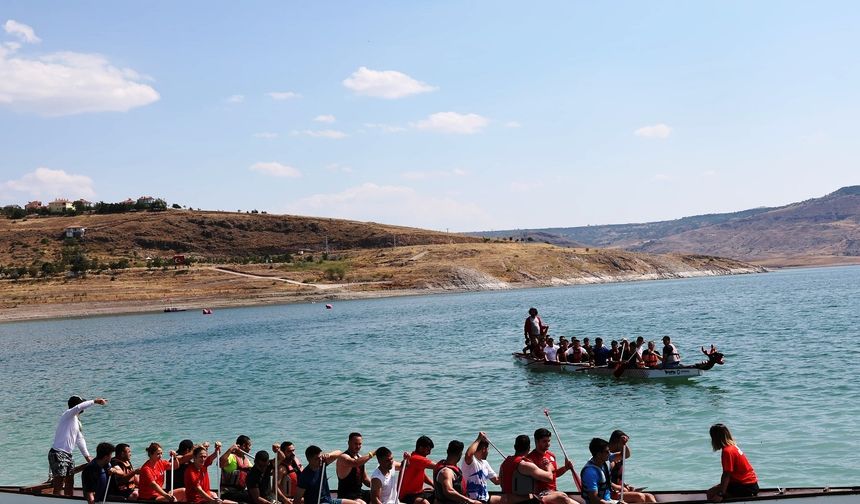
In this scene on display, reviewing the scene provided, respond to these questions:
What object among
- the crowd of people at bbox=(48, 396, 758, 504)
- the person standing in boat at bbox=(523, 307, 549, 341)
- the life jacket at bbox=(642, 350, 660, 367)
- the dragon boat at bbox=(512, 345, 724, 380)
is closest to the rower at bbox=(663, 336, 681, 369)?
the dragon boat at bbox=(512, 345, 724, 380)

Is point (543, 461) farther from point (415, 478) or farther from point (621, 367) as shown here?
point (621, 367)

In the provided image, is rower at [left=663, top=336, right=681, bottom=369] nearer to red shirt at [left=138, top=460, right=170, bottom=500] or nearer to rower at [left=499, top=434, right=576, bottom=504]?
rower at [left=499, top=434, right=576, bottom=504]

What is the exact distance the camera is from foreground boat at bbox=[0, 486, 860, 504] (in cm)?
1241

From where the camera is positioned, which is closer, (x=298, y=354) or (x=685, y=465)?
(x=685, y=465)

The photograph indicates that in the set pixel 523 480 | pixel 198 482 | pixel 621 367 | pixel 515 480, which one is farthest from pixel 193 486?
pixel 621 367

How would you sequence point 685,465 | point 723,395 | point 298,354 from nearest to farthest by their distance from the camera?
point 685,465 < point 723,395 < point 298,354

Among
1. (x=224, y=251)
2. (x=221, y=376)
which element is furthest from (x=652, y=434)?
(x=224, y=251)

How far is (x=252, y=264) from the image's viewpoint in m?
148

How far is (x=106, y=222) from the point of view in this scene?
180125 mm

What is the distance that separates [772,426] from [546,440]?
1177 cm

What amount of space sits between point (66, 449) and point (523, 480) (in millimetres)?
9408

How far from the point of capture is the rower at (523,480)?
44.5 ft

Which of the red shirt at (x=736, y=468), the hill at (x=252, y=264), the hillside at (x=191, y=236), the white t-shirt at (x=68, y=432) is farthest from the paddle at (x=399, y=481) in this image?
the hillside at (x=191, y=236)

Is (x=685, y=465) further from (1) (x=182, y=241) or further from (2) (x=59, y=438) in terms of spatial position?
(1) (x=182, y=241)
